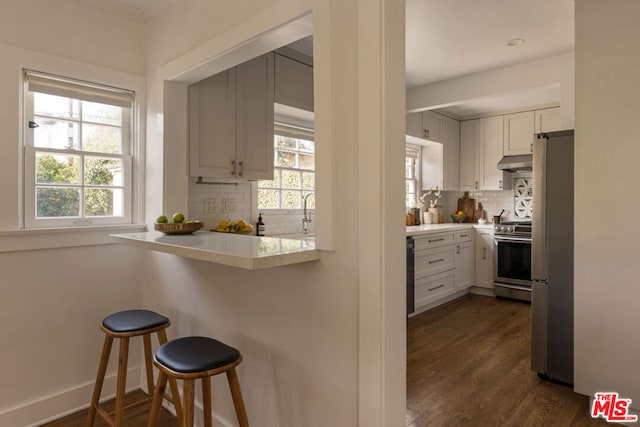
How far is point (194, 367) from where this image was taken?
139 cm

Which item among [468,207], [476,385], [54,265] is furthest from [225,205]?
[468,207]

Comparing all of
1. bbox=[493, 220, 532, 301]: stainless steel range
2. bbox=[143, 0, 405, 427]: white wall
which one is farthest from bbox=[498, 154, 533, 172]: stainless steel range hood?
bbox=[143, 0, 405, 427]: white wall

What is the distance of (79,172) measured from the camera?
237 cm

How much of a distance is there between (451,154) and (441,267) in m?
1.79

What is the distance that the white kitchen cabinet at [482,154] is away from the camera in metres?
5.18

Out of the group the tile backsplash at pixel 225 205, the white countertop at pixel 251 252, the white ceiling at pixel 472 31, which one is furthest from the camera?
the tile backsplash at pixel 225 205

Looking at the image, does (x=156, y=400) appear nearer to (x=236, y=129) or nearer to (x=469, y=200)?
(x=236, y=129)

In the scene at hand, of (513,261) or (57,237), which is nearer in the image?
(57,237)

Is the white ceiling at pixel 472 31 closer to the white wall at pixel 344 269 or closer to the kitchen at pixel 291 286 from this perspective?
the kitchen at pixel 291 286

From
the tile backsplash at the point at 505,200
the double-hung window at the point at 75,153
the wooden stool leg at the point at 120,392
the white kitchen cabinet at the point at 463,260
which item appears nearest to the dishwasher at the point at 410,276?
the white kitchen cabinet at the point at 463,260

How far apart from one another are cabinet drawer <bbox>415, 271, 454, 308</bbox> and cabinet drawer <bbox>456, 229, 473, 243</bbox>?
18.7 inches

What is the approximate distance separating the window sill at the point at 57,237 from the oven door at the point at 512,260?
418 centimetres

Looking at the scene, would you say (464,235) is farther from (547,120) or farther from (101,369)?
(101,369)

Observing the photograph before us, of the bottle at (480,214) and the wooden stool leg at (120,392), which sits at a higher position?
the bottle at (480,214)
